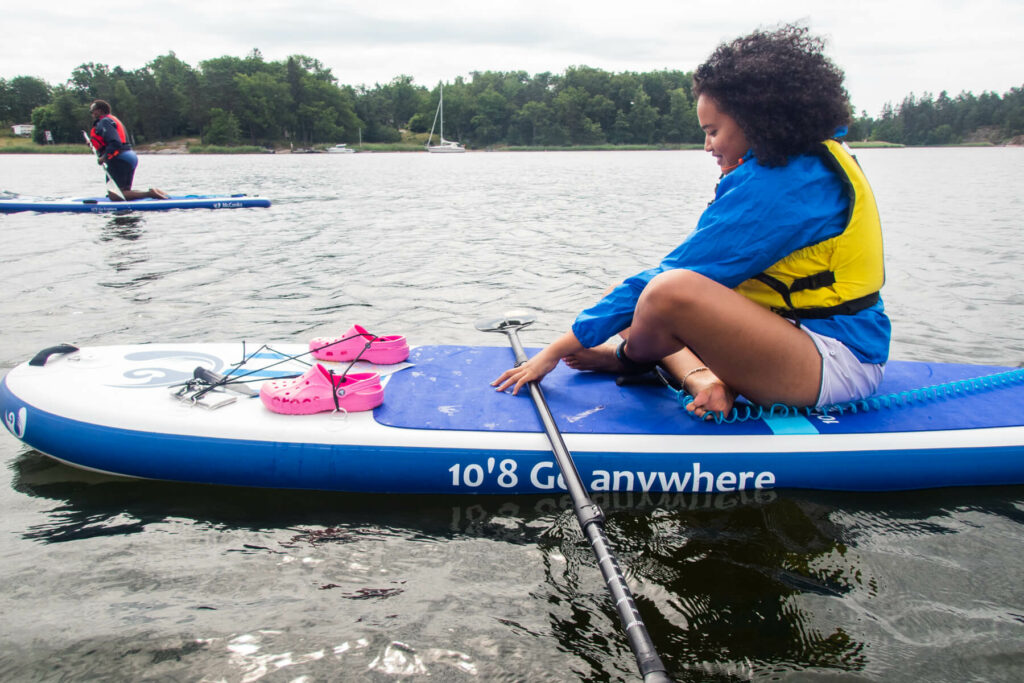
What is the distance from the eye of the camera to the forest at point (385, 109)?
3285 inches

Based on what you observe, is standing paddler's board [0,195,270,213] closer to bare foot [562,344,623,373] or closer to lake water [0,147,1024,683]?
lake water [0,147,1024,683]

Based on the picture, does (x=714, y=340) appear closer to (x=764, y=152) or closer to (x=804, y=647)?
(x=764, y=152)

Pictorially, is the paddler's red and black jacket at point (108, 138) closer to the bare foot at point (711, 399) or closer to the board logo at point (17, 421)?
the board logo at point (17, 421)

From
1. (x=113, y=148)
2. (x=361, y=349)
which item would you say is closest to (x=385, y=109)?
(x=113, y=148)

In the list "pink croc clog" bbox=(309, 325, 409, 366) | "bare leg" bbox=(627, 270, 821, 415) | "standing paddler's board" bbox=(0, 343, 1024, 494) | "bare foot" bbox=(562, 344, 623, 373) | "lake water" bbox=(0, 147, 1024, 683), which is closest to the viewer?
"lake water" bbox=(0, 147, 1024, 683)

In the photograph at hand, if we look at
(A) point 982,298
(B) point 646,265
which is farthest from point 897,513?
(B) point 646,265

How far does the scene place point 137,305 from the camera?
21.5 ft

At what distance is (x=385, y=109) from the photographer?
340 ft

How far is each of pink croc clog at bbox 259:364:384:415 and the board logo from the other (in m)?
1.12

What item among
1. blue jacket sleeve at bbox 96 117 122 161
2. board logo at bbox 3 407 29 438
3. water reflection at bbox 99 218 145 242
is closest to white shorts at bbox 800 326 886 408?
board logo at bbox 3 407 29 438

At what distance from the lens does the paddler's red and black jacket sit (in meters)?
12.1

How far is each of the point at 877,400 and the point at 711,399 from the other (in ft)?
2.69

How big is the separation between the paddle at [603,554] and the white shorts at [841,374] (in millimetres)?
1078

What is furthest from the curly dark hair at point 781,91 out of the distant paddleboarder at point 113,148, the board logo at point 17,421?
the distant paddleboarder at point 113,148
